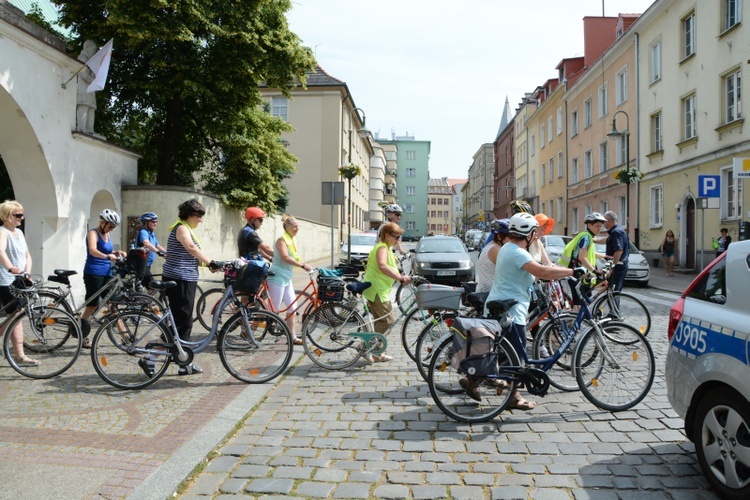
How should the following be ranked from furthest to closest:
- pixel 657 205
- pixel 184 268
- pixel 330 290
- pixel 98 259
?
1. pixel 657 205
2. pixel 98 259
3. pixel 330 290
4. pixel 184 268

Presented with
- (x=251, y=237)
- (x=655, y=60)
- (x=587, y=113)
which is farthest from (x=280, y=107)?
(x=251, y=237)

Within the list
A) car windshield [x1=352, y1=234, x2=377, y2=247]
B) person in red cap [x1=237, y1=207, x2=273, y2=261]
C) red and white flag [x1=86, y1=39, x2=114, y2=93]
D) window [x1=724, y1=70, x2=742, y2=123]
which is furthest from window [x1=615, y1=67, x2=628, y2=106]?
person in red cap [x1=237, y1=207, x2=273, y2=261]

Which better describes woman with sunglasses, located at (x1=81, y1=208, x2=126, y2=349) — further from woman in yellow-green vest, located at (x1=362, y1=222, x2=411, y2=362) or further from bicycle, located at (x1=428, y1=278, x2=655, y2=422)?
bicycle, located at (x1=428, y1=278, x2=655, y2=422)

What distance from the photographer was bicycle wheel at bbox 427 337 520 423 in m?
5.07

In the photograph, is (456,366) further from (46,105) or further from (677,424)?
(46,105)

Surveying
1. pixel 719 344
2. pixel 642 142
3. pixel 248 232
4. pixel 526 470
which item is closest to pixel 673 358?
pixel 719 344

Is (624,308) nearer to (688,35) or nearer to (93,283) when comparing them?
(93,283)

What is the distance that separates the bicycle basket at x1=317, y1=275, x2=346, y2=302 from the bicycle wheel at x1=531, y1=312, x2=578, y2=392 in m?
2.26

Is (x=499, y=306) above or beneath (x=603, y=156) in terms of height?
beneath

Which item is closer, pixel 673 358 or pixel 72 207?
pixel 673 358

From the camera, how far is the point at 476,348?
4.98 m

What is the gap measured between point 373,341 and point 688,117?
2171 centimetres

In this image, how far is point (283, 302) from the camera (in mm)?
8492

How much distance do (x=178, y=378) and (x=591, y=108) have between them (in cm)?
3491
